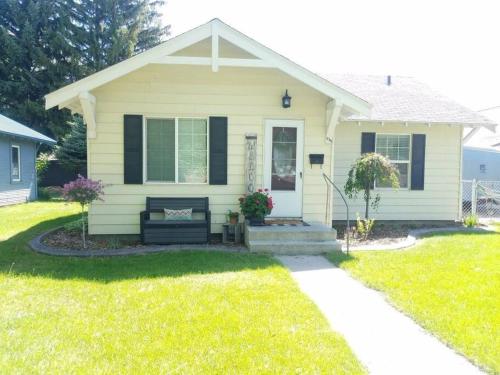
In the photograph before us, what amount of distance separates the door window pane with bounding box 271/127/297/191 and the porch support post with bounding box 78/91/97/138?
3375 mm

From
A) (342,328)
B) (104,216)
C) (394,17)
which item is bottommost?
(342,328)

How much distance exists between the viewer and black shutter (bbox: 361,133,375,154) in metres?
9.22

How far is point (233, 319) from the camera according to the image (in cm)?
362

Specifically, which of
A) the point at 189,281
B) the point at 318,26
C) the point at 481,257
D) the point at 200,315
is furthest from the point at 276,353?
the point at 318,26

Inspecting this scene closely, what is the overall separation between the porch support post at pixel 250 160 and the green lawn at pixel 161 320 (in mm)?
2115

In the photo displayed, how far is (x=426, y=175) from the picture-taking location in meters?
9.45

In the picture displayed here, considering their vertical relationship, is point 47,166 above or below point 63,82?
below

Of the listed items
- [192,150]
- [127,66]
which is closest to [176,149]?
[192,150]

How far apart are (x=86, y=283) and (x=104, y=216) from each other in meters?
2.85

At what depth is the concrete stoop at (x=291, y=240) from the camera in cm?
639

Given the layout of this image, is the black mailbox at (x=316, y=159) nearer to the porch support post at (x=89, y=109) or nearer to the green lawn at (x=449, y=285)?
the green lawn at (x=449, y=285)

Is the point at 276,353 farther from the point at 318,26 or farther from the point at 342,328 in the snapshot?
the point at 318,26

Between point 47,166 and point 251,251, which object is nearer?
point 251,251

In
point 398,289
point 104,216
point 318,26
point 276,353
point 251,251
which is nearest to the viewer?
point 276,353
